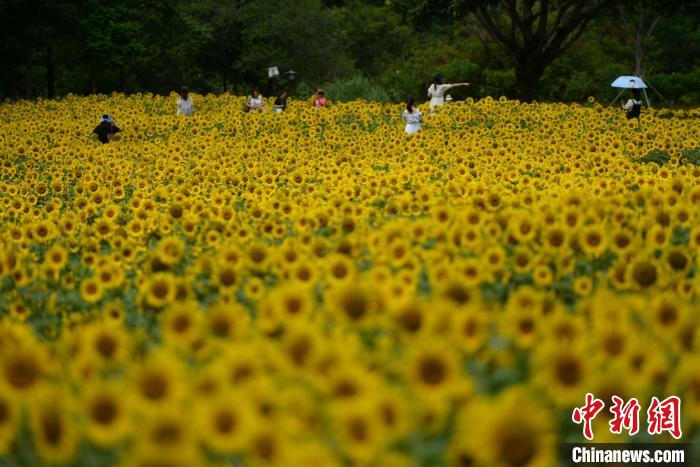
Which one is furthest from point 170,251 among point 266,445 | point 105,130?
point 105,130

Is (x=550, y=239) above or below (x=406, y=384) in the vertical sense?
above

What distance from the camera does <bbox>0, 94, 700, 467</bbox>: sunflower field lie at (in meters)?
2.66

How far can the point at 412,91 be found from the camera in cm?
3372

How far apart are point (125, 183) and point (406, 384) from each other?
9.98 m

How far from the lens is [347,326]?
3527 mm

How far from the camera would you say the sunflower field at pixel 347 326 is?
2660mm

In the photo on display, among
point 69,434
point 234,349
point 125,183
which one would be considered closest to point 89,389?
point 69,434

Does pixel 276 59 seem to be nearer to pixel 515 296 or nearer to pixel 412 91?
pixel 412 91

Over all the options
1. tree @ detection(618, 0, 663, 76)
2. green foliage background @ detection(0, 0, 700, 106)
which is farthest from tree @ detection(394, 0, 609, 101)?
tree @ detection(618, 0, 663, 76)

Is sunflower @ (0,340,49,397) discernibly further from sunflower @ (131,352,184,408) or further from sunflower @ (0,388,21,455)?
sunflower @ (131,352,184,408)

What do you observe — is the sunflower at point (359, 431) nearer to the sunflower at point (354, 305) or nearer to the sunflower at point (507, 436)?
the sunflower at point (507, 436)

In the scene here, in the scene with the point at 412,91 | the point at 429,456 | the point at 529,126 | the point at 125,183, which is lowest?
the point at 429,456

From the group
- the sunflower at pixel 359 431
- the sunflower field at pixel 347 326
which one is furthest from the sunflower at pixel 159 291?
the sunflower at pixel 359 431

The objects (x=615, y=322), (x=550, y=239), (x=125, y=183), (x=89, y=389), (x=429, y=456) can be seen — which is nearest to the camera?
(x=429, y=456)
